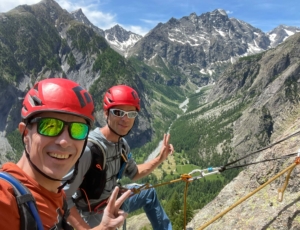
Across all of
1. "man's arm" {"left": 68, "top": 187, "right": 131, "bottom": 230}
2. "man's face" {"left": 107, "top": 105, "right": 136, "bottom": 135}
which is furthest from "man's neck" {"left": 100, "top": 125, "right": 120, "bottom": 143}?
"man's arm" {"left": 68, "top": 187, "right": 131, "bottom": 230}

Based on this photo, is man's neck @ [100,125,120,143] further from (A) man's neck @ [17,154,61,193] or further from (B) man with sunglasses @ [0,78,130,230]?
(A) man's neck @ [17,154,61,193]

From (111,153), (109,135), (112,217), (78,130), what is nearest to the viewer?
(112,217)

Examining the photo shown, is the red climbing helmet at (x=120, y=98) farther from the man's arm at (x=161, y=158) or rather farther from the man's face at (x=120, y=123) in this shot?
the man's arm at (x=161, y=158)

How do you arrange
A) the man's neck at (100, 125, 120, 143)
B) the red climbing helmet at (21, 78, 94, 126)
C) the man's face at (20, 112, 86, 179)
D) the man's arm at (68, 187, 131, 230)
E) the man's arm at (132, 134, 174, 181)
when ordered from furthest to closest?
the man's arm at (132, 134, 174, 181)
the man's neck at (100, 125, 120, 143)
the red climbing helmet at (21, 78, 94, 126)
the man's face at (20, 112, 86, 179)
the man's arm at (68, 187, 131, 230)

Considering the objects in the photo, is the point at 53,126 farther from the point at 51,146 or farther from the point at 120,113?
the point at 120,113

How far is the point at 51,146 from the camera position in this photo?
12.5 ft

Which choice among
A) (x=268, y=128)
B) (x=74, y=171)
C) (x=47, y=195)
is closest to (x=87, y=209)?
(x=74, y=171)

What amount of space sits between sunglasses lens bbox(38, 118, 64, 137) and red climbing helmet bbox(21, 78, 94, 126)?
151mm

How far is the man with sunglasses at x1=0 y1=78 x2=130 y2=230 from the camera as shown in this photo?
370cm

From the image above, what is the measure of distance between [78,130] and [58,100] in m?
0.53

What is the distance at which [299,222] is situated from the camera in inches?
234

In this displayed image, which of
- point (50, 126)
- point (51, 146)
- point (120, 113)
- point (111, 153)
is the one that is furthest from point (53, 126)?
point (120, 113)

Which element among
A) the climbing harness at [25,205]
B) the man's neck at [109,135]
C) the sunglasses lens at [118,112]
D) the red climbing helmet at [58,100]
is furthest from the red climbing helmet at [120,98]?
the climbing harness at [25,205]

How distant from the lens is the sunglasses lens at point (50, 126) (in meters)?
3.79
